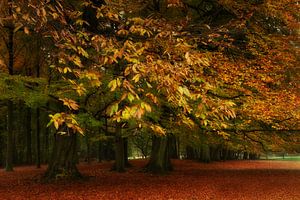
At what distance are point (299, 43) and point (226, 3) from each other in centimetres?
633

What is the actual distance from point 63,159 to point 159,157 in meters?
10.0

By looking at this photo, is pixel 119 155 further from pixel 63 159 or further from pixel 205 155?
pixel 205 155

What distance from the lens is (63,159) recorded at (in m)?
19.0

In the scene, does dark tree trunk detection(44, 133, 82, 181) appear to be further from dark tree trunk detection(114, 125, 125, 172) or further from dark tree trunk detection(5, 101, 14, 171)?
dark tree trunk detection(5, 101, 14, 171)

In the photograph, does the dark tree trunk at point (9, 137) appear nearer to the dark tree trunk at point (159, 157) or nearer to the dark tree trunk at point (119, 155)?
the dark tree trunk at point (119, 155)

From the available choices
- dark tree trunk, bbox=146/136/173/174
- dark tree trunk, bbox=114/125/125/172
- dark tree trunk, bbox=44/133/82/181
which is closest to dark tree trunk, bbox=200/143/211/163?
dark tree trunk, bbox=146/136/173/174

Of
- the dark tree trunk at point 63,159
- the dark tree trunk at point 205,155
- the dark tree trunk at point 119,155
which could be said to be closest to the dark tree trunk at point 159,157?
the dark tree trunk at point 119,155

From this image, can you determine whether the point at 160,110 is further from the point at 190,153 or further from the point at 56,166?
the point at 190,153

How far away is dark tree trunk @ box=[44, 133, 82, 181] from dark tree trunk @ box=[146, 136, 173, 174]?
8.89m

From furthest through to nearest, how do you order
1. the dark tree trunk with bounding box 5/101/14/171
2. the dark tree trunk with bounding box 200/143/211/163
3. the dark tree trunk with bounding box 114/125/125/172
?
the dark tree trunk with bounding box 200/143/211/163 < the dark tree trunk with bounding box 5/101/14/171 < the dark tree trunk with bounding box 114/125/125/172

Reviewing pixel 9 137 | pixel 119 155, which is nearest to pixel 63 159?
pixel 119 155

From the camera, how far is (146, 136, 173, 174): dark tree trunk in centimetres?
2712

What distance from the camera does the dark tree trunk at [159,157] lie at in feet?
89.0

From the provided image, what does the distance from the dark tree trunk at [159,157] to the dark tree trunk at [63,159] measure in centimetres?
889
